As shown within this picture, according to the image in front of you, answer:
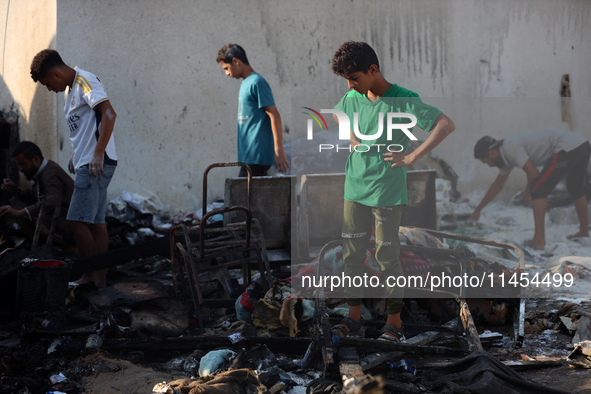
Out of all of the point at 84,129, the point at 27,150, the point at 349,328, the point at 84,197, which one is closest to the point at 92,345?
the point at 84,197

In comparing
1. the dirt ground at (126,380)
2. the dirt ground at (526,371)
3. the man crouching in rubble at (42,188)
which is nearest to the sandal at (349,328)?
the dirt ground at (526,371)

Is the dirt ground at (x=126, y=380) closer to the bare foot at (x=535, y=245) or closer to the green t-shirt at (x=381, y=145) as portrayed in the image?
the green t-shirt at (x=381, y=145)

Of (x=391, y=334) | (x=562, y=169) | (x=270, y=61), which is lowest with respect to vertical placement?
(x=391, y=334)

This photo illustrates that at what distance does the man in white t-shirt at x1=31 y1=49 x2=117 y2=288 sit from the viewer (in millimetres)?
4500

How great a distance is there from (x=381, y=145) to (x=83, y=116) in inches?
97.1

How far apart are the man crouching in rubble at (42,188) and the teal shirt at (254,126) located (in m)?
1.65

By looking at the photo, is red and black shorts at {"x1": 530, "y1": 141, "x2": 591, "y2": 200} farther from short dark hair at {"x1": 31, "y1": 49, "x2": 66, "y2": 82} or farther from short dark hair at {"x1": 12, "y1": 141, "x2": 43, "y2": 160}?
Answer: short dark hair at {"x1": 12, "y1": 141, "x2": 43, "y2": 160}

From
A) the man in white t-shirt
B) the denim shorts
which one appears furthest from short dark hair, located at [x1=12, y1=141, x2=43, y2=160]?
the denim shorts

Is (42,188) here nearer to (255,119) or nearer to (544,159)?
(255,119)

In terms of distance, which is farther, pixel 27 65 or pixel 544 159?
pixel 27 65

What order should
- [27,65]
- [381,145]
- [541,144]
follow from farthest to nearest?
[27,65], [541,144], [381,145]

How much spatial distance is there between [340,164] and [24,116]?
424 centimetres

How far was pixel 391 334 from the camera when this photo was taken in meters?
3.61

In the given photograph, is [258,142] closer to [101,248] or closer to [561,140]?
[101,248]
